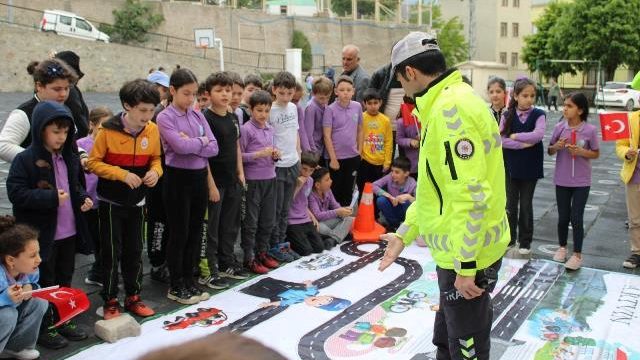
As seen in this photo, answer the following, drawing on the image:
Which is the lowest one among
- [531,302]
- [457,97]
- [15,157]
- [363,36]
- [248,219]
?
[531,302]

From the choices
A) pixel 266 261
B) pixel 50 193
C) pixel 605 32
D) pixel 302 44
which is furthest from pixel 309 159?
pixel 302 44

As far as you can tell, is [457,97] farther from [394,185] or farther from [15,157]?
[394,185]

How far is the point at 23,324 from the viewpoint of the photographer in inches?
139

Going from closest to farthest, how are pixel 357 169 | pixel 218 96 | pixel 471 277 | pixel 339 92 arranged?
1. pixel 471 277
2. pixel 218 96
3. pixel 339 92
4. pixel 357 169

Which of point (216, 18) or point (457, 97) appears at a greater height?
point (216, 18)

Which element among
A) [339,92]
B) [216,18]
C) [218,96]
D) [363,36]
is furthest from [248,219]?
[363,36]

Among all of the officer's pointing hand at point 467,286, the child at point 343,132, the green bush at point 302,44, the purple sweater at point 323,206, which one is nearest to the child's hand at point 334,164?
the child at point 343,132

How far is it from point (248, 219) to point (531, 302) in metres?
2.35

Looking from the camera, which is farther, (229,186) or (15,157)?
(229,186)

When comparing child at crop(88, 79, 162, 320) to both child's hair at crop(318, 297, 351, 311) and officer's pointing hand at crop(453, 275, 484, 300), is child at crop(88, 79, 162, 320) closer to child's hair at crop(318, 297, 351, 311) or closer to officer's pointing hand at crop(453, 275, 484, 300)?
child's hair at crop(318, 297, 351, 311)

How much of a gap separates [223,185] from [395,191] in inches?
93.9

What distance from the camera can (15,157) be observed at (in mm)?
3846

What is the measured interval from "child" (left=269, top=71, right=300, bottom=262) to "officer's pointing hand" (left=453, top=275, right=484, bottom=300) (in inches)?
125

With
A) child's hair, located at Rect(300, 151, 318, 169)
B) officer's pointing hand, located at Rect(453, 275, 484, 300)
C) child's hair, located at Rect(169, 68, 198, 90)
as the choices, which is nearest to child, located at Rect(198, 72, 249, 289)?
child's hair, located at Rect(169, 68, 198, 90)
